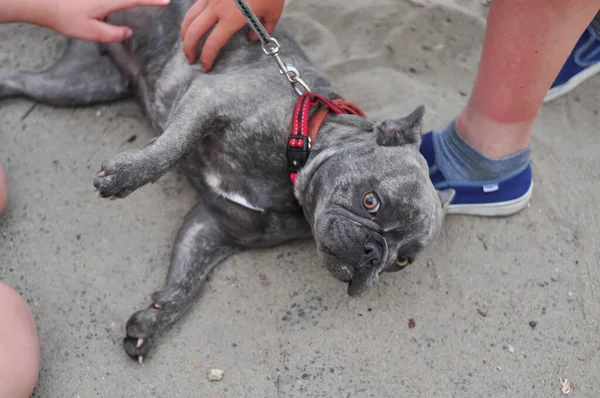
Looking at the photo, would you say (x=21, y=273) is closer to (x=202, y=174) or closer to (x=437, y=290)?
(x=202, y=174)

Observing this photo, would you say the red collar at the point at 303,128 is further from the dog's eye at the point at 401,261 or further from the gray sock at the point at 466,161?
the gray sock at the point at 466,161

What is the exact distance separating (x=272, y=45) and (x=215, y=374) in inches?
59.2

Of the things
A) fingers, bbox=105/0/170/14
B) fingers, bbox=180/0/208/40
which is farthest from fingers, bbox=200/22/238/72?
fingers, bbox=105/0/170/14

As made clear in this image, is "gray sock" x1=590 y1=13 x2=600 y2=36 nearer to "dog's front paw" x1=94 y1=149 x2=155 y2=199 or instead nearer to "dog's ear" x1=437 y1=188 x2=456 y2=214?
"dog's ear" x1=437 y1=188 x2=456 y2=214

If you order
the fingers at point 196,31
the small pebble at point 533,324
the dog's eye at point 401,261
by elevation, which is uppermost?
the fingers at point 196,31

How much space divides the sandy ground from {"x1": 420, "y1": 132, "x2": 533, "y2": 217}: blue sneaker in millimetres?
91

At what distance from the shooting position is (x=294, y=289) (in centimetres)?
309

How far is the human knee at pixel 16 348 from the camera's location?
230 cm

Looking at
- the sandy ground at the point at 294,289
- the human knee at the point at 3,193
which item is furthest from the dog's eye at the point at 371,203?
the human knee at the point at 3,193

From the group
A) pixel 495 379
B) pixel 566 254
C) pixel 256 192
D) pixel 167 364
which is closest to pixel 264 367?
pixel 167 364

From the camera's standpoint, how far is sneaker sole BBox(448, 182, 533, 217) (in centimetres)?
337

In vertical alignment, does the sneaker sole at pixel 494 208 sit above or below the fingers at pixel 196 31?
below

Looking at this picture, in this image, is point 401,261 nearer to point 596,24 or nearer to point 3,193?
point 3,193

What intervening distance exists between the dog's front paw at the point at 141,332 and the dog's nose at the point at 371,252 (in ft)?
3.27
